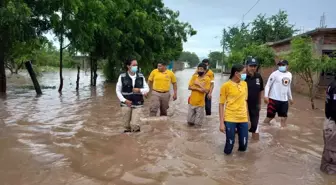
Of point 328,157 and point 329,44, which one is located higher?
point 329,44

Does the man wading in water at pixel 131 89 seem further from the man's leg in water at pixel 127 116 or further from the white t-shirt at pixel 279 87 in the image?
the white t-shirt at pixel 279 87

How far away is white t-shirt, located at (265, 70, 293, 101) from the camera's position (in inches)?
310

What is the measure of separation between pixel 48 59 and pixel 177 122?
5001 cm

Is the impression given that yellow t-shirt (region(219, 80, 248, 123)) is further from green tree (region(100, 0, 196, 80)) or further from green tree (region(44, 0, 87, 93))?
green tree (region(100, 0, 196, 80))

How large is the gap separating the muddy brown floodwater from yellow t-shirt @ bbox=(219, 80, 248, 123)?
2.40 feet

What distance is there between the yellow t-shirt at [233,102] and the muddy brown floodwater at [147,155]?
73 cm

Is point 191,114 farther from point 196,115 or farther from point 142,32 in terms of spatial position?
point 142,32

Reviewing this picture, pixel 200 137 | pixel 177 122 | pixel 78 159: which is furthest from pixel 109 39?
pixel 78 159

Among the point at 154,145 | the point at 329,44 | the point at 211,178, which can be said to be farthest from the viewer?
the point at 329,44

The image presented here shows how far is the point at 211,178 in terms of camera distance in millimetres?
4805

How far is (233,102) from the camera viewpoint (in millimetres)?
5574

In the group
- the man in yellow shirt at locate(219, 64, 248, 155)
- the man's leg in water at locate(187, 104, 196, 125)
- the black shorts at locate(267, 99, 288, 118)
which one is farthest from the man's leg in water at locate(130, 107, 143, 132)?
the black shorts at locate(267, 99, 288, 118)

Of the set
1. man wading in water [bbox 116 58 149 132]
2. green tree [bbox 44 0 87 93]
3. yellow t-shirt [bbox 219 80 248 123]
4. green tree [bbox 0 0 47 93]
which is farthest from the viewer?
green tree [bbox 44 0 87 93]

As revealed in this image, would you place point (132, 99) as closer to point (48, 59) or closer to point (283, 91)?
point (283, 91)
